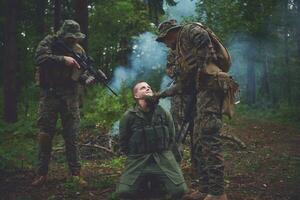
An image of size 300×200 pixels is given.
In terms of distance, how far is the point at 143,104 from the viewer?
5.79m

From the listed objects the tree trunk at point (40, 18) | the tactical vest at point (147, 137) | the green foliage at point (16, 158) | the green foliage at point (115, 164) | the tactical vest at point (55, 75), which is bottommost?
the green foliage at point (115, 164)

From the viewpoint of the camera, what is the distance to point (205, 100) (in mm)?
5051

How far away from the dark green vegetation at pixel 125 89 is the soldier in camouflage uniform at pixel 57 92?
0.45 meters

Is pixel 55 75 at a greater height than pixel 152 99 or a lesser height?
greater

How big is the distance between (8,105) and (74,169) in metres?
8.54

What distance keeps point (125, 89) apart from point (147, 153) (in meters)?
7.75

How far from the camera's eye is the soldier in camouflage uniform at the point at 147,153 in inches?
213

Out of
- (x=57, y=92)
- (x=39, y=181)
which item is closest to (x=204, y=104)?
(x=57, y=92)

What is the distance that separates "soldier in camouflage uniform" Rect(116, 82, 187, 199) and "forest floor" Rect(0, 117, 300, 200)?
1.43 ft

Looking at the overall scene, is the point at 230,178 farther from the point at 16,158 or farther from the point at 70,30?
the point at 16,158

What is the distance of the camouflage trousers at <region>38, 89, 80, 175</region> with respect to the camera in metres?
6.51

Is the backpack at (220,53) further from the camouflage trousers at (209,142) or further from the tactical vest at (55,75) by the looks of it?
the tactical vest at (55,75)

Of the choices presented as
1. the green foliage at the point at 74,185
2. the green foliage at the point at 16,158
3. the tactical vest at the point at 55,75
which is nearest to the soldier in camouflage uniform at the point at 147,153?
the green foliage at the point at 74,185

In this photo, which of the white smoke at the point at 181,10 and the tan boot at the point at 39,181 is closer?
the tan boot at the point at 39,181
